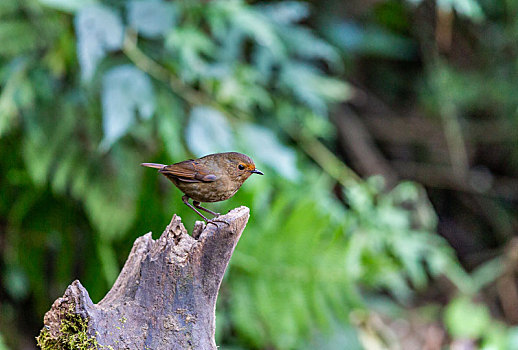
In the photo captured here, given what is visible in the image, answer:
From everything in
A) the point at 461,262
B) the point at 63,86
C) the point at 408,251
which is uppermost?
the point at 63,86

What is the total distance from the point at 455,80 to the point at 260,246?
2.27 m

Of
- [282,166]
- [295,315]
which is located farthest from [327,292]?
[282,166]

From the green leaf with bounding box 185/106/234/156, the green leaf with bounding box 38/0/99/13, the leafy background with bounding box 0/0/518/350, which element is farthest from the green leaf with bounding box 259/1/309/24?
the green leaf with bounding box 38/0/99/13

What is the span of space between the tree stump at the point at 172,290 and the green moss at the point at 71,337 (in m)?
0.05

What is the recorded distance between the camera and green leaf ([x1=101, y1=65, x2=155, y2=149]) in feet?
8.19

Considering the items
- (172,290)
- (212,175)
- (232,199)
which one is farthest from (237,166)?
(232,199)

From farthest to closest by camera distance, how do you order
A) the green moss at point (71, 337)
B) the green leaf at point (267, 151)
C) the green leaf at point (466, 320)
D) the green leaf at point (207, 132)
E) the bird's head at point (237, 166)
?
the green leaf at point (466, 320)
the green leaf at point (267, 151)
the green leaf at point (207, 132)
the bird's head at point (237, 166)
the green moss at point (71, 337)

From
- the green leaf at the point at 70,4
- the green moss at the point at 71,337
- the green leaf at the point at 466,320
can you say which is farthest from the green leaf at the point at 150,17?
the green leaf at the point at 466,320

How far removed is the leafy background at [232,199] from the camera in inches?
111

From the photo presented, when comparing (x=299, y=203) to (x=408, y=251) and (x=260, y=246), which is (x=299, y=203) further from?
(x=408, y=251)

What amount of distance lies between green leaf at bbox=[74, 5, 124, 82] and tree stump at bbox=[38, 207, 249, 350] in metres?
1.19

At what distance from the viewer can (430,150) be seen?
16.4 ft

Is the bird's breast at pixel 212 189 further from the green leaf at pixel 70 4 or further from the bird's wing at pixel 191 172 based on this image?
the green leaf at pixel 70 4

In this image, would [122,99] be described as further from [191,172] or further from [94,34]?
[191,172]
